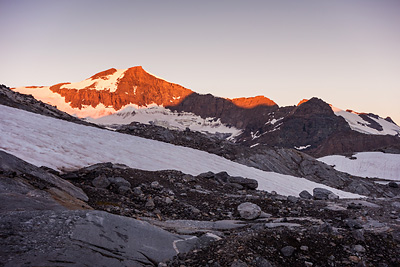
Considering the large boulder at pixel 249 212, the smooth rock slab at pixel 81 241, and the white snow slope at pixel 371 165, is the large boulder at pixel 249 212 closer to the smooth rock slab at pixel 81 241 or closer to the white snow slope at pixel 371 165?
the smooth rock slab at pixel 81 241

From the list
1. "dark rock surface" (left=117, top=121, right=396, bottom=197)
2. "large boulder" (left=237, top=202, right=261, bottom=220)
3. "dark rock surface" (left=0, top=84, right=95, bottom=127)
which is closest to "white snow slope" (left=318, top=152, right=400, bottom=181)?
"dark rock surface" (left=117, top=121, right=396, bottom=197)

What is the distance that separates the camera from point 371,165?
81.9 metres

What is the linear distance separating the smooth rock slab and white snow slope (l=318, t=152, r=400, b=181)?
8184 cm

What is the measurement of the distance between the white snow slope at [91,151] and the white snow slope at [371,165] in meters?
55.8

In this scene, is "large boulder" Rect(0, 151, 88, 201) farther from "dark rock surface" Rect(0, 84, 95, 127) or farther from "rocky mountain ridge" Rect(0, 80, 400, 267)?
"dark rock surface" Rect(0, 84, 95, 127)

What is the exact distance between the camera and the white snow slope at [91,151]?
16.5m

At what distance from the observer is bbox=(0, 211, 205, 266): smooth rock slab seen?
515cm

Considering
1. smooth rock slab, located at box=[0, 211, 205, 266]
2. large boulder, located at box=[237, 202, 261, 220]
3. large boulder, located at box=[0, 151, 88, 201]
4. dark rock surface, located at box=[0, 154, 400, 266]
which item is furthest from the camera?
large boulder, located at box=[237, 202, 261, 220]

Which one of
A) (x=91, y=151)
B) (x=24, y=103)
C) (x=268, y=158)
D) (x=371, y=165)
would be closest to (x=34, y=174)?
(x=91, y=151)

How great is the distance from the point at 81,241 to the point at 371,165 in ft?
300

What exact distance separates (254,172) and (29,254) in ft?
85.1

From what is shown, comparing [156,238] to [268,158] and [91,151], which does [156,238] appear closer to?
[91,151]

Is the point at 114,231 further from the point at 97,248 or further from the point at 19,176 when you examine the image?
the point at 19,176

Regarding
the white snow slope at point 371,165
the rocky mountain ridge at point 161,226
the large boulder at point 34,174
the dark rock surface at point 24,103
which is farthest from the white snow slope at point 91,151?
the white snow slope at point 371,165
